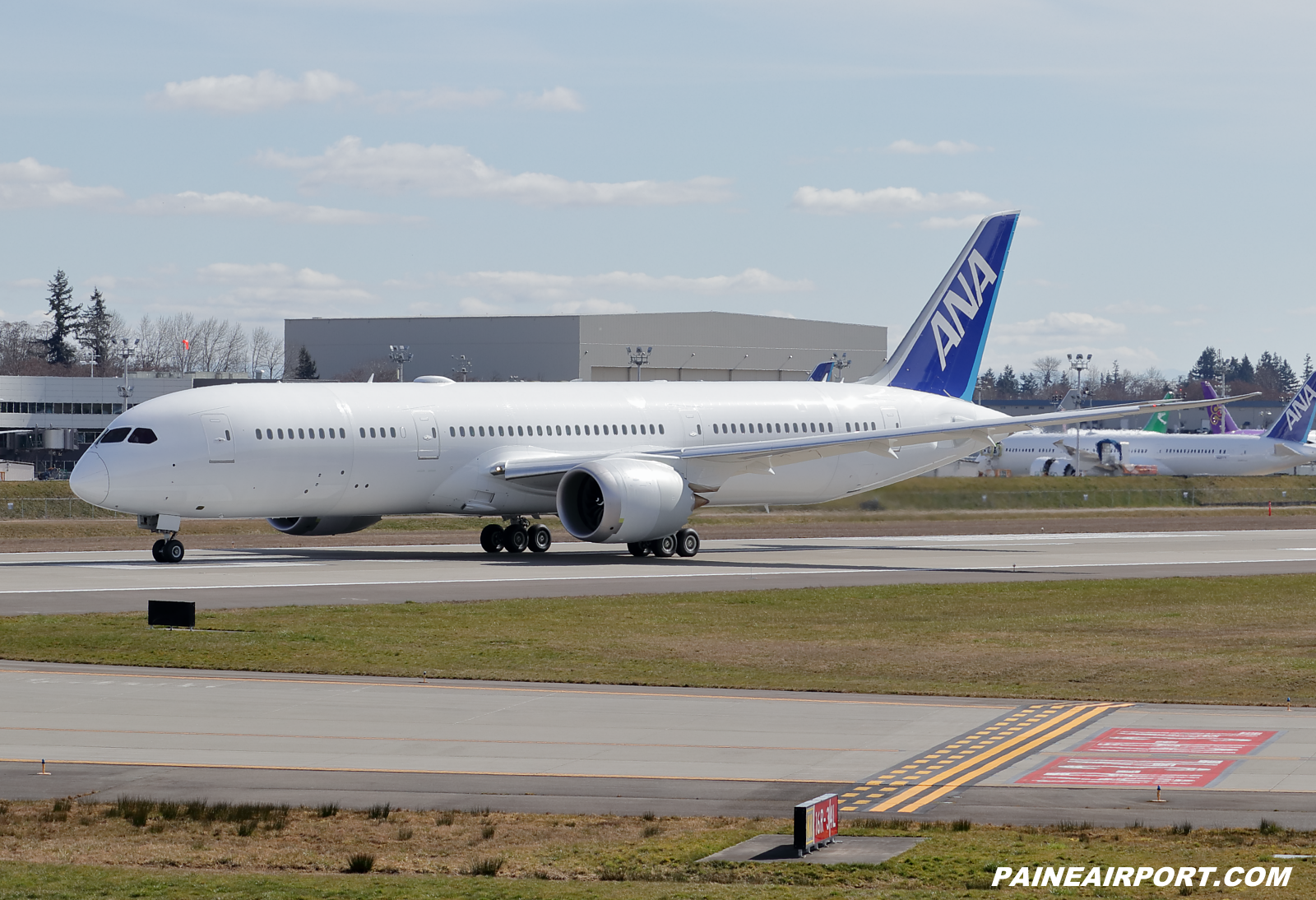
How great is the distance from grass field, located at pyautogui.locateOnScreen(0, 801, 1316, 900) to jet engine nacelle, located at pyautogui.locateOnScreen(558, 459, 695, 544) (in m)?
32.0

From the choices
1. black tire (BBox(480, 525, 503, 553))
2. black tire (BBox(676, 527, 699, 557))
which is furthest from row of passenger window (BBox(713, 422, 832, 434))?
black tire (BBox(480, 525, 503, 553))

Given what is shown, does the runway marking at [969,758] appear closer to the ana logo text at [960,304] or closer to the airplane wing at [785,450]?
the airplane wing at [785,450]

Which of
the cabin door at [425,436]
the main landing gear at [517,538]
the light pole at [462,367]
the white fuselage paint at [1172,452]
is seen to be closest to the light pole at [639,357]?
the light pole at [462,367]

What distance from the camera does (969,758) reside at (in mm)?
19000

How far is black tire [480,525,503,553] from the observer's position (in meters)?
52.4

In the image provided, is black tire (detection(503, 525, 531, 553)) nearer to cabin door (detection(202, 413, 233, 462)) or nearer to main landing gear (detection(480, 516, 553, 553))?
main landing gear (detection(480, 516, 553, 553))

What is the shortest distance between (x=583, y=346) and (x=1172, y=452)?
2020 inches

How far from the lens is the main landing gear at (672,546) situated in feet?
169

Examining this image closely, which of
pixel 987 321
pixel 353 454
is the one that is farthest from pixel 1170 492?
pixel 353 454

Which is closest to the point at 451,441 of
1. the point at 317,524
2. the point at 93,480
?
the point at 317,524

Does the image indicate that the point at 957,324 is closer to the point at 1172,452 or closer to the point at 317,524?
the point at 317,524

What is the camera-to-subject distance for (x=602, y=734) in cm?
2047

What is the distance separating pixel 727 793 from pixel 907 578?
91.5 ft

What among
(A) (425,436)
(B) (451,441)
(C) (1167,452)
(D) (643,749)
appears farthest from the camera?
(C) (1167,452)
